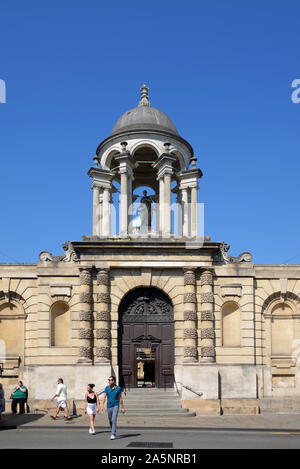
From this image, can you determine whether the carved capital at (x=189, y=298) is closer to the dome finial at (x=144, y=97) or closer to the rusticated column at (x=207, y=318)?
the rusticated column at (x=207, y=318)

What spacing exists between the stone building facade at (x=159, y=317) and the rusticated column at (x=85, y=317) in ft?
0.15

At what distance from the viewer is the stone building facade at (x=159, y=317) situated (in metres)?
26.0

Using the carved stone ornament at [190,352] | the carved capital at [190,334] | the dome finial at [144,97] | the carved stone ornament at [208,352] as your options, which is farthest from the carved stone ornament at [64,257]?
the dome finial at [144,97]

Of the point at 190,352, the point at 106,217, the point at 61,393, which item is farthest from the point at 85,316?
the point at 106,217

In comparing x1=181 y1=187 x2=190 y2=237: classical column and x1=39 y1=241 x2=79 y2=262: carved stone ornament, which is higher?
x1=181 y1=187 x2=190 y2=237: classical column

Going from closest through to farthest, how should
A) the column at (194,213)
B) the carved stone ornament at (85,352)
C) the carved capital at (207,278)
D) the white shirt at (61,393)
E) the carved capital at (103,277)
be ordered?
the white shirt at (61,393) < the carved stone ornament at (85,352) < the carved capital at (103,277) < the carved capital at (207,278) < the column at (194,213)

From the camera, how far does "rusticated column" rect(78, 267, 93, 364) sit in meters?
25.7

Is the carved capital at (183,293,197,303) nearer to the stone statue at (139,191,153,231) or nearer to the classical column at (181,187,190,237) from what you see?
the classical column at (181,187,190,237)

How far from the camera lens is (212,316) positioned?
26500 millimetres

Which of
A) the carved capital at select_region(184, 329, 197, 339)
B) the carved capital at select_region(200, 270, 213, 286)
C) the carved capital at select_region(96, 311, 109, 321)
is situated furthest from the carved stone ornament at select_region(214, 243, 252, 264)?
the carved capital at select_region(96, 311, 109, 321)

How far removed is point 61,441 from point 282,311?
1487cm

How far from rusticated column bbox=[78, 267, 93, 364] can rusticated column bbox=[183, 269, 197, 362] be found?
430 centimetres
